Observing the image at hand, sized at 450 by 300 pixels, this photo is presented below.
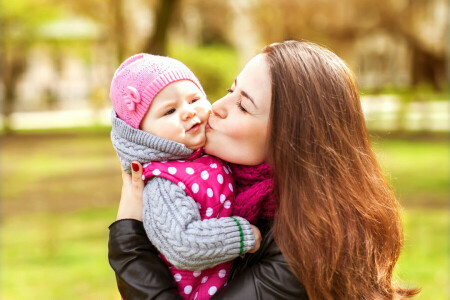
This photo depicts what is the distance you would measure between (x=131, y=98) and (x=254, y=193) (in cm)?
56

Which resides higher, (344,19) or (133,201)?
(133,201)

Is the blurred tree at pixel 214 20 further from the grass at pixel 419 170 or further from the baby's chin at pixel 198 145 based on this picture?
the baby's chin at pixel 198 145

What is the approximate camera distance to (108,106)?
115 ft

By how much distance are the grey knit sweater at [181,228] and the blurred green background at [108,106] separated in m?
0.73

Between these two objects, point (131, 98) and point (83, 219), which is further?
point (83, 219)

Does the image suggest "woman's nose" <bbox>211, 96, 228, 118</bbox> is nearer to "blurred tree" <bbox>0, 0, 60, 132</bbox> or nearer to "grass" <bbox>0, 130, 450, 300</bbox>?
"grass" <bbox>0, 130, 450, 300</bbox>

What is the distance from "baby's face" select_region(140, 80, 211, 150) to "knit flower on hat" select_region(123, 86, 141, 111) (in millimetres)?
56

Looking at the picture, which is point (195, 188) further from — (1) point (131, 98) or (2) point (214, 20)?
(2) point (214, 20)

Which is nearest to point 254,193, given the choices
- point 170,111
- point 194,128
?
point 194,128

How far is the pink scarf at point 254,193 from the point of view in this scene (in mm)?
2211

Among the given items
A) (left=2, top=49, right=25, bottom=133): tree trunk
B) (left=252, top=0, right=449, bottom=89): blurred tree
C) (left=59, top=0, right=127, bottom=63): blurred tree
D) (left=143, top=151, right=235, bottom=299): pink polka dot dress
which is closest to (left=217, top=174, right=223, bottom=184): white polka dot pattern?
Result: (left=143, top=151, right=235, bottom=299): pink polka dot dress

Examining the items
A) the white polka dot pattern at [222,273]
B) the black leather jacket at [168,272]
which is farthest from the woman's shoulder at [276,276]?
the white polka dot pattern at [222,273]

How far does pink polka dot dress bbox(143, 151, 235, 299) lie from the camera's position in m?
2.14

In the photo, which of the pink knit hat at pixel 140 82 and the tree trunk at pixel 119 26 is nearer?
the pink knit hat at pixel 140 82
